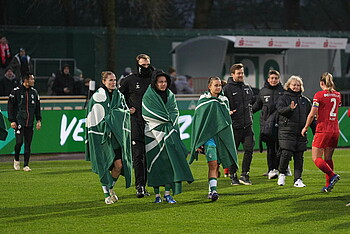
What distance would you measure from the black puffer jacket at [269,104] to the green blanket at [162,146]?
381 centimetres

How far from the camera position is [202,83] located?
1209 inches

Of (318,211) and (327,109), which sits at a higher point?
(327,109)

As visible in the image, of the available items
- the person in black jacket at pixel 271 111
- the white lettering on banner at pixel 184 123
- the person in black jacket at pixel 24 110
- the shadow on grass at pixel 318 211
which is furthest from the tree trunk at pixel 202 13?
the shadow on grass at pixel 318 211

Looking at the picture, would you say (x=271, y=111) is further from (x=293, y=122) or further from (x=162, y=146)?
(x=162, y=146)

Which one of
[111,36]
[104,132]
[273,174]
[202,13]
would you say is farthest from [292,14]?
[104,132]

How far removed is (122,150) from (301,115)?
11.2 feet

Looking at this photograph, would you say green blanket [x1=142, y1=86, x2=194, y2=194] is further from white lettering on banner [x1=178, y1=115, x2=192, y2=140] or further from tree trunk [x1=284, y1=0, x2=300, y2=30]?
tree trunk [x1=284, y1=0, x2=300, y2=30]

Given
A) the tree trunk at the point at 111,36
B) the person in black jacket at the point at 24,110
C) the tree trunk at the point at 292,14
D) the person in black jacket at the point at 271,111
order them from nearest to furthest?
the person in black jacket at the point at 271,111 → the person in black jacket at the point at 24,110 → the tree trunk at the point at 111,36 → the tree trunk at the point at 292,14

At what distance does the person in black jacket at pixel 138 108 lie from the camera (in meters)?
12.7

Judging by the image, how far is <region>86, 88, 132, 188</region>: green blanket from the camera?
12.1 m

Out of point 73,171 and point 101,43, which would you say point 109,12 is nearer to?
point 101,43

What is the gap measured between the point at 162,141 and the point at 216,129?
1.00 metres

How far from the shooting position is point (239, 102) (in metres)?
14.7

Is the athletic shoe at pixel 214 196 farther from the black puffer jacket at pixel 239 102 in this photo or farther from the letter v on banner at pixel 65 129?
the letter v on banner at pixel 65 129
